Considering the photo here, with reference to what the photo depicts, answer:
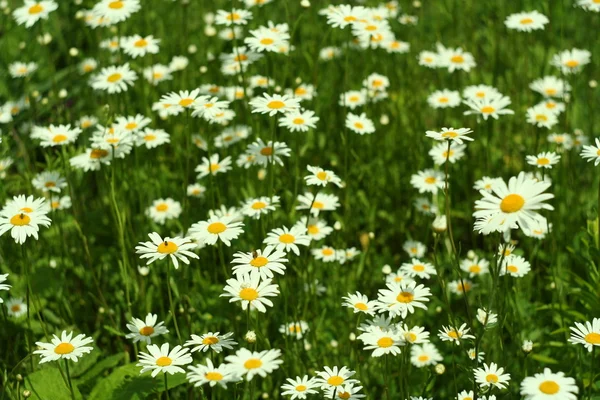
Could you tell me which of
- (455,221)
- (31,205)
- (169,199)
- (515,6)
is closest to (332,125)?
(455,221)

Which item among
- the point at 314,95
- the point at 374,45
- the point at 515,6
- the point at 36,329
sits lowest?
the point at 36,329

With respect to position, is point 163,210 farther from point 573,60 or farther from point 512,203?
point 573,60

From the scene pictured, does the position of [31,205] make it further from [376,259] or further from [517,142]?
[517,142]

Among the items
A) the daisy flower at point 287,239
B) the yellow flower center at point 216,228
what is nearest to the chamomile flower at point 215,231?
the yellow flower center at point 216,228

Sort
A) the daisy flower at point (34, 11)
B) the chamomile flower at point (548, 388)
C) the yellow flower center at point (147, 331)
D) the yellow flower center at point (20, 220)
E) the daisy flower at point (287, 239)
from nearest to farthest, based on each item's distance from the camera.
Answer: the chamomile flower at point (548, 388) → the yellow flower center at point (147, 331) → the yellow flower center at point (20, 220) → the daisy flower at point (287, 239) → the daisy flower at point (34, 11)

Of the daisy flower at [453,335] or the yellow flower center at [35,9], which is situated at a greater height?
the yellow flower center at [35,9]

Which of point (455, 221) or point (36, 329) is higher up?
point (455, 221)

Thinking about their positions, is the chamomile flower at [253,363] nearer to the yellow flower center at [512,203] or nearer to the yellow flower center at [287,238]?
the yellow flower center at [512,203]
